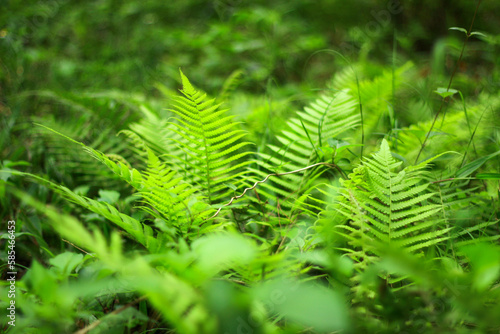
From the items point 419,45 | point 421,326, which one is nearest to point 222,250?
point 421,326

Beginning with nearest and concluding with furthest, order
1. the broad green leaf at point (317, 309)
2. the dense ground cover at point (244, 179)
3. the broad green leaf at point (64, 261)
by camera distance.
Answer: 1. the broad green leaf at point (317, 309)
2. the dense ground cover at point (244, 179)
3. the broad green leaf at point (64, 261)

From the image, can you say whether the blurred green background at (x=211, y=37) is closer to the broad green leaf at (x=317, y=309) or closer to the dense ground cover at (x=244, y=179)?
the dense ground cover at (x=244, y=179)

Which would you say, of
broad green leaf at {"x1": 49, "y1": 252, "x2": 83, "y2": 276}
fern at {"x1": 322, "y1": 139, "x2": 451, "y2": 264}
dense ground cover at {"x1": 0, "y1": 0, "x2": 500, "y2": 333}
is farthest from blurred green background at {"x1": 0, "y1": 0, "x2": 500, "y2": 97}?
broad green leaf at {"x1": 49, "y1": 252, "x2": 83, "y2": 276}

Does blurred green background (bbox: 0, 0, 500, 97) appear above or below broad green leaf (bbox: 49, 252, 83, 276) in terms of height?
above

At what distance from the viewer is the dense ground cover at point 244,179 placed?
0.53 metres

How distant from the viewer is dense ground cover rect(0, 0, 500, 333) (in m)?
0.53

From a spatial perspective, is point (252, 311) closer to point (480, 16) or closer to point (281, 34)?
point (281, 34)

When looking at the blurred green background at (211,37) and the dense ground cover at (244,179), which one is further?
the blurred green background at (211,37)

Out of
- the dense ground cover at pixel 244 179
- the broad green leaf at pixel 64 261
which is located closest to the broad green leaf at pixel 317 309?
the dense ground cover at pixel 244 179

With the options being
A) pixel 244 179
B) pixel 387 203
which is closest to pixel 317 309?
pixel 387 203

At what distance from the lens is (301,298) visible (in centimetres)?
45

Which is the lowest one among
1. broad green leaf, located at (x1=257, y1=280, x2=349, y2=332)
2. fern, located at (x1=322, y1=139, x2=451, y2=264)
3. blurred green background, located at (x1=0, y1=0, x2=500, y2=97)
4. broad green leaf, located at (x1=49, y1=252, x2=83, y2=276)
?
broad green leaf, located at (x1=257, y1=280, x2=349, y2=332)

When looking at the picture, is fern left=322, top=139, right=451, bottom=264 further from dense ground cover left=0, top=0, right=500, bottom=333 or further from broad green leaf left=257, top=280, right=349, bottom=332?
broad green leaf left=257, top=280, right=349, bottom=332

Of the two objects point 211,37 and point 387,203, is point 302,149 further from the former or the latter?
point 211,37
